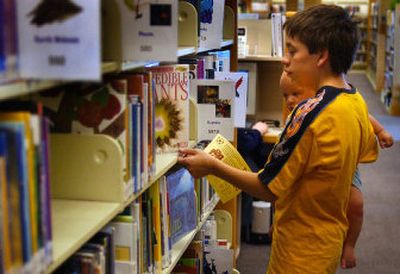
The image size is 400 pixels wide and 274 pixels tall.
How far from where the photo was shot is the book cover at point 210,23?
98.8 inches

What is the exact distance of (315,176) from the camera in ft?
6.31

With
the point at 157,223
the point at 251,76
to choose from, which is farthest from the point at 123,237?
the point at 251,76

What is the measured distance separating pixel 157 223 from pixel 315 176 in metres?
0.54

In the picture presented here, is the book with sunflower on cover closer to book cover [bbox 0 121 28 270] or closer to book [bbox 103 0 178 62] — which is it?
book [bbox 103 0 178 62]

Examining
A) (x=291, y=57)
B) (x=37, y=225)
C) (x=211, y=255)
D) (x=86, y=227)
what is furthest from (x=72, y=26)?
(x=211, y=255)

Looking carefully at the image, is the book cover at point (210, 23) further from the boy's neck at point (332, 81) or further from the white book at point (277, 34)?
the white book at point (277, 34)

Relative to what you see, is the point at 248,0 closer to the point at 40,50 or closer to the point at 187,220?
the point at 187,220

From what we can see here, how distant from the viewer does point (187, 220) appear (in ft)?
7.78

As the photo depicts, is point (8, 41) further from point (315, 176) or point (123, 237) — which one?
point (315, 176)

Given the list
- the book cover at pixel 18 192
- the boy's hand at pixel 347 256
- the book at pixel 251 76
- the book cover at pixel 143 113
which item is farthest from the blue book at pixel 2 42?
the book at pixel 251 76

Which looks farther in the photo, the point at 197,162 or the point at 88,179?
the point at 197,162

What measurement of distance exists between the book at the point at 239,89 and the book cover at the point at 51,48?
1.59 meters

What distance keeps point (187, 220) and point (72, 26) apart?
4.46 ft

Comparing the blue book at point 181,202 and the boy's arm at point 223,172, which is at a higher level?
the boy's arm at point 223,172
